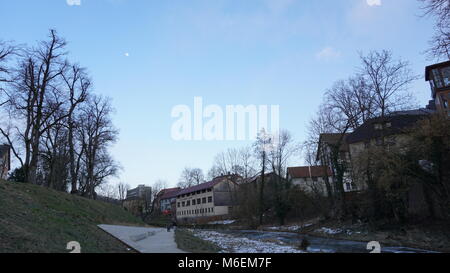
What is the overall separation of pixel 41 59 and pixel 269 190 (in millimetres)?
35702

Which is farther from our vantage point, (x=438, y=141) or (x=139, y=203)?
(x=139, y=203)

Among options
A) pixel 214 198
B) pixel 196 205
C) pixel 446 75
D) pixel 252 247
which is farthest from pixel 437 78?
pixel 196 205

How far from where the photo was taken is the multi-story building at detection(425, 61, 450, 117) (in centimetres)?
4225

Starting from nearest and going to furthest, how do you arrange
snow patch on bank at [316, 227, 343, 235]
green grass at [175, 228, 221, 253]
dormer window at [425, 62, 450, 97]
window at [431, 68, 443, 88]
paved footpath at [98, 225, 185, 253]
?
1. paved footpath at [98, 225, 185, 253]
2. green grass at [175, 228, 221, 253]
3. snow patch on bank at [316, 227, 343, 235]
4. dormer window at [425, 62, 450, 97]
5. window at [431, 68, 443, 88]

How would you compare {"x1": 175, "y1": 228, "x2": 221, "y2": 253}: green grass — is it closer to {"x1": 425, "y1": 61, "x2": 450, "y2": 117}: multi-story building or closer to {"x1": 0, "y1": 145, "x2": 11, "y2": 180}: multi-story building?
{"x1": 0, "y1": 145, "x2": 11, "y2": 180}: multi-story building

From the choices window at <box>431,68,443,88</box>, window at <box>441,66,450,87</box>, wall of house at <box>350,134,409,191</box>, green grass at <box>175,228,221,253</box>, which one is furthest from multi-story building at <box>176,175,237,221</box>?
green grass at <box>175,228,221,253</box>

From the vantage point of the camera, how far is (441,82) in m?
43.5

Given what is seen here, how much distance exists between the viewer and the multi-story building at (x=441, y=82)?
139 feet

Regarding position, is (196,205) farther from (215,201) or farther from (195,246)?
(195,246)

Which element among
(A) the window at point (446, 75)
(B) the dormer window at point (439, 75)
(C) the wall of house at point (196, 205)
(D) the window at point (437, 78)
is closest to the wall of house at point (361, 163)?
(B) the dormer window at point (439, 75)

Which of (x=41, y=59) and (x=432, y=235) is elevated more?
(x=41, y=59)

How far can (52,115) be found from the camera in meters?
25.2
